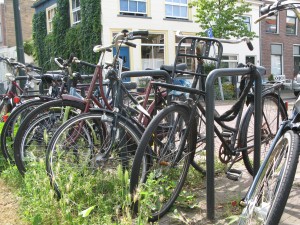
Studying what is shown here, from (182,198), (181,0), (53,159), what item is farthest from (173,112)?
(181,0)

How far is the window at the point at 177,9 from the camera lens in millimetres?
A: 18391

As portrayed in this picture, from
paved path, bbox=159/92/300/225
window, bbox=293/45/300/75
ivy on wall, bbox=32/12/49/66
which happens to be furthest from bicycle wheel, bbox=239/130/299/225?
window, bbox=293/45/300/75

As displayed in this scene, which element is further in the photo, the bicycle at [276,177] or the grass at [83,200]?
the grass at [83,200]

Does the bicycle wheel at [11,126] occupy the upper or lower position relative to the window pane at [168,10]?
lower

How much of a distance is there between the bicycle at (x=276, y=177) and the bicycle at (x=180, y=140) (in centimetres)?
61

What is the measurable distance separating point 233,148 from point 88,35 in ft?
50.8

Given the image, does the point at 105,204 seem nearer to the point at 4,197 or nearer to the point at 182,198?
the point at 182,198

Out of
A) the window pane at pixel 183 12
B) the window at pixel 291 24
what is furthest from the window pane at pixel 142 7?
the window at pixel 291 24

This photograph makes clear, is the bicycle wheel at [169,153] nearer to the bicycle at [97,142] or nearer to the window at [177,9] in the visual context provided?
the bicycle at [97,142]

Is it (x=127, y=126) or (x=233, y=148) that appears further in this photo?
(x=233, y=148)

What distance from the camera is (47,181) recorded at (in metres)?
2.53

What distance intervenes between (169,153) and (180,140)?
0.46 ft

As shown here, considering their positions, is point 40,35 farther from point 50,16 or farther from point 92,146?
point 92,146

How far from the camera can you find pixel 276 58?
2248 cm
